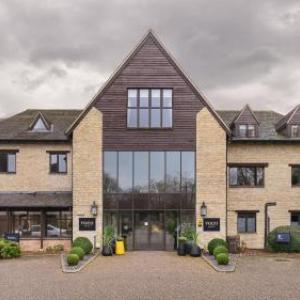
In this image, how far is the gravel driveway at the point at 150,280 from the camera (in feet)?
64.2

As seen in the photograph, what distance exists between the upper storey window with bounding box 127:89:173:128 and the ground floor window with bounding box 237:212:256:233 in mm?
7844

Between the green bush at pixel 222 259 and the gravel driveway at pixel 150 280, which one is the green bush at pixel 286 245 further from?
the green bush at pixel 222 259

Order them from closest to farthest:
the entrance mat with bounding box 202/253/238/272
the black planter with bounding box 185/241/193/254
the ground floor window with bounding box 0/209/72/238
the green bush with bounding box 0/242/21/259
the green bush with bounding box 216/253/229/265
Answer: the entrance mat with bounding box 202/253/238/272 < the green bush with bounding box 216/253/229/265 < the green bush with bounding box 0/242/21/259 < the black planter with bounding box 185/241/193/254 < the ground floor window with bounding box 0/209/72/238

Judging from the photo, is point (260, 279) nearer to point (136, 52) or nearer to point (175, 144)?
point (175, 144)

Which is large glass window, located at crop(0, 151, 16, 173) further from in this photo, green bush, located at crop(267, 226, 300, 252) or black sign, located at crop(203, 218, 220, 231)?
green bush, located at crop(267, 226, 300, 252)

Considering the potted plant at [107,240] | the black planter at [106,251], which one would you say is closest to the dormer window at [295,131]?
the potted plant at [107,240]

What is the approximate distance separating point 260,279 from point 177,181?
1220 cm

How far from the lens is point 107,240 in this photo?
3297 cm

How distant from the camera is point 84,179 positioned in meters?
34.4

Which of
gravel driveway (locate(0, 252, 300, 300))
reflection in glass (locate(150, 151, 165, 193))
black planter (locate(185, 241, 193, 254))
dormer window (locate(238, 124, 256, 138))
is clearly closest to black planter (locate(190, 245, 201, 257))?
black planter (locate(185, 241, 193, 254))

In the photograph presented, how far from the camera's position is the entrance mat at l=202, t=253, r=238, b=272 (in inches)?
1006

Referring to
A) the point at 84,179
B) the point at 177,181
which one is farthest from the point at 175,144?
the point at 84,179

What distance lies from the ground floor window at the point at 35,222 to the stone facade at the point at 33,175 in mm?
1755

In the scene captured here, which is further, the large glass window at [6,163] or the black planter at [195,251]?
the large glass window at [6,163]
